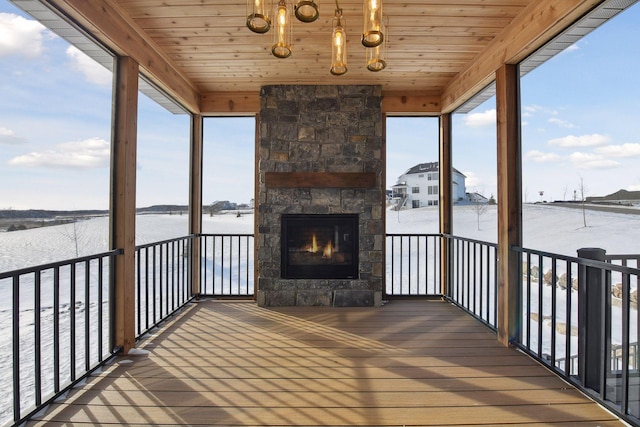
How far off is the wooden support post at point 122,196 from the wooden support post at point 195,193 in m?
1.74

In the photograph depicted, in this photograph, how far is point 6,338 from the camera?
2033mm

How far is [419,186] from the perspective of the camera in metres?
4.86

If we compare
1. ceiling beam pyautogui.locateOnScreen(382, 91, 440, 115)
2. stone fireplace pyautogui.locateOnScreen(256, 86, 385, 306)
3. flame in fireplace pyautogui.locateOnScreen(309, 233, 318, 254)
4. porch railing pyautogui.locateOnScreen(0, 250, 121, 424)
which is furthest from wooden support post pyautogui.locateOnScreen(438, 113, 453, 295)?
porch railing pyautogui.locateOnScreen(0, 250, 121, 424)

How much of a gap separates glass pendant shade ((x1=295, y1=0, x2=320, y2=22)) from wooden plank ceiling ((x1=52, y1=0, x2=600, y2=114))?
42.3 inches

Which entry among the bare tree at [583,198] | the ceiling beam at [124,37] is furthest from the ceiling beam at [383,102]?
the bare tree at [583,198]

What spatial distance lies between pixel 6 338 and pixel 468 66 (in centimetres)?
448

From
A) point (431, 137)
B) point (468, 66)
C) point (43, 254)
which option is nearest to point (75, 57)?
point (43, 254)

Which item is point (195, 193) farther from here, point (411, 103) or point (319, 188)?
point (411, 103)

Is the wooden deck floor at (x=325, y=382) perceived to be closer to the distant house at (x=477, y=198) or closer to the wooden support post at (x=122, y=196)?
the wooden support post at (x=122, y=196)

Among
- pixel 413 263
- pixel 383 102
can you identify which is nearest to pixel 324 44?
pixel 383 102

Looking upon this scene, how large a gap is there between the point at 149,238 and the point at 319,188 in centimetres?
200

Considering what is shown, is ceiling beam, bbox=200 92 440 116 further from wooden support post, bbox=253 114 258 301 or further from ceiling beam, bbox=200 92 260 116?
wooden support post, bbox=253 114 258 301

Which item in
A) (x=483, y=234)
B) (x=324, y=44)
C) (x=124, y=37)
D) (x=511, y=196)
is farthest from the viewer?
(x=483, y=234)

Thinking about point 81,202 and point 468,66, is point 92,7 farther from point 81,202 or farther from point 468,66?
point 468,66
